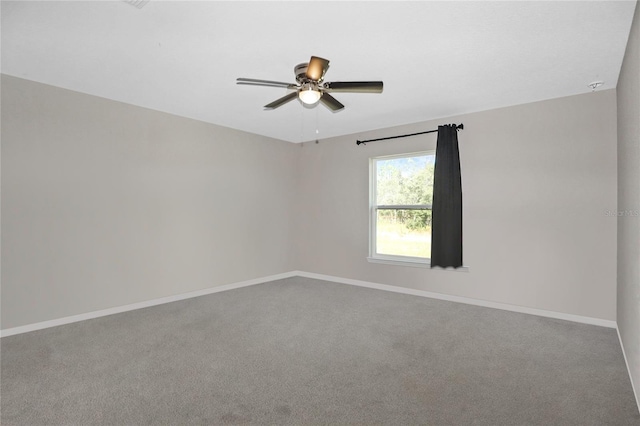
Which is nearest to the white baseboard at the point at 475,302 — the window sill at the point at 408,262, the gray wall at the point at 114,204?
the window sill at the point at 408,262

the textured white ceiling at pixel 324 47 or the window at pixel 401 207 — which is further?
the window at pixel 401 207

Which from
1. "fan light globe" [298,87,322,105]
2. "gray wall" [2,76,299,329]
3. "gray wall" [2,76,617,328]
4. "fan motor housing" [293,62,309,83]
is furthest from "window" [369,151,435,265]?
"fan motor housing" [293,62,309,83]

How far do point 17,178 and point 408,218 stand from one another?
4.56 metres

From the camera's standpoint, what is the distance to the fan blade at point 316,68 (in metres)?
2.33

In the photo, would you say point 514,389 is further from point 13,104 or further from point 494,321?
point 13,104

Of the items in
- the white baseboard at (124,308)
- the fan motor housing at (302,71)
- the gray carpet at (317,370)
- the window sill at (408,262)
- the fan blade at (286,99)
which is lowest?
the gray carpet at (317,370)

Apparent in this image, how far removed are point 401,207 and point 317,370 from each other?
3081 mm

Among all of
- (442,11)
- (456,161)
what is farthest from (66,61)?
(456,161)

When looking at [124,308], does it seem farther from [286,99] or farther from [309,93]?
[309,93]

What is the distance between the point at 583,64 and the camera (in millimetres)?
2908

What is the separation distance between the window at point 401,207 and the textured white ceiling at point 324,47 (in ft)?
4.13

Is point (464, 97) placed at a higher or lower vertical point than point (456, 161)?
higher

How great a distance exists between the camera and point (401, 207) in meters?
5.02

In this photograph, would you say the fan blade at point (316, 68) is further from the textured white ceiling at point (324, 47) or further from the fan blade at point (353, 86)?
the textured white ceiling at point (324, 47)
